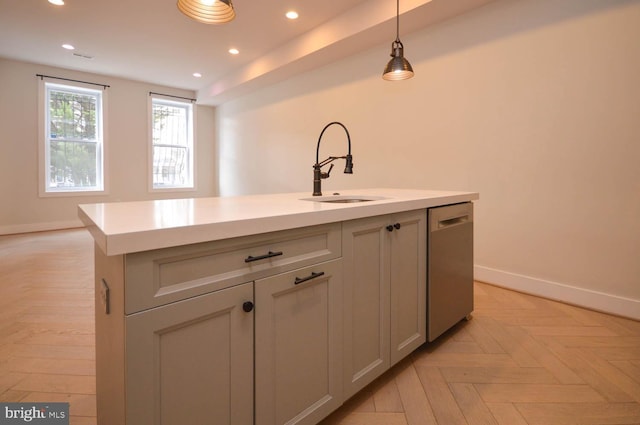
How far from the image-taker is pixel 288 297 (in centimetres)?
112

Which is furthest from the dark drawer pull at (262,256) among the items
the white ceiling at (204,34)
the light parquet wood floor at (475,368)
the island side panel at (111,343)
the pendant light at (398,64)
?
the white ceiling at (204,34)

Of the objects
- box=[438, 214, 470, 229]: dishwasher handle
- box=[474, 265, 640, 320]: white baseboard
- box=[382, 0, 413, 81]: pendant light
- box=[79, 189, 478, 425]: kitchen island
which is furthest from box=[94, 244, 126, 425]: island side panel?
box=[474, 265, 640, 320]: white baseboard

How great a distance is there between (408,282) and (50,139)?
6.57 meters

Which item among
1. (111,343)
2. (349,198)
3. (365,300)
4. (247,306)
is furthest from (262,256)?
(349,198)

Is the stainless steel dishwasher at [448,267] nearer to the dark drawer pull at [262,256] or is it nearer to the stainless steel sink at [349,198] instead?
the stainless steel sink at [349,198]

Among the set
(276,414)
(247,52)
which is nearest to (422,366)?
(276,414)

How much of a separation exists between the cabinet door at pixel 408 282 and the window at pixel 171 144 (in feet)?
21.1

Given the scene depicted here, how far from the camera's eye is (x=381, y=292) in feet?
4.92

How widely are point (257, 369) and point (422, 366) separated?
1.09 m

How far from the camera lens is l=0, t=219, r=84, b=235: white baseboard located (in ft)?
17.5

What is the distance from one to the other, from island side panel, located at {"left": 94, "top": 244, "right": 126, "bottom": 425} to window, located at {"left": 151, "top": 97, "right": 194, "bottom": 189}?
639 centimetres

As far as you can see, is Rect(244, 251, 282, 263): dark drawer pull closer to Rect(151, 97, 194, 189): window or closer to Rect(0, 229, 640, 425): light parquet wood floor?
Rect(0, 229, 640, 425): light parquet wood floor

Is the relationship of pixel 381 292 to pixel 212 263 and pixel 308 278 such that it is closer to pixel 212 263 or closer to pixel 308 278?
pixel 308 278

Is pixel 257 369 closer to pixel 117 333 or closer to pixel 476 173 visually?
pixel 117 333
